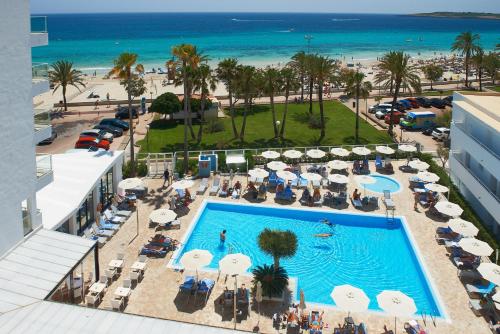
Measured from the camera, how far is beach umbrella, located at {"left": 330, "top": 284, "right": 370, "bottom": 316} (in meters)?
16.9

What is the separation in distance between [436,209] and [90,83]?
7100 cm

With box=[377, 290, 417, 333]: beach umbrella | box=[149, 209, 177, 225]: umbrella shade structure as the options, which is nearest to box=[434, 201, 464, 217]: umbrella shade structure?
box=[377, 290, 417, 333]: beach umbrella

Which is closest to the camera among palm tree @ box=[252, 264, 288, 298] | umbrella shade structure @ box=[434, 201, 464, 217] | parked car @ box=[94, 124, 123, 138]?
palm tree @ box=[252, 264, 288, 298]

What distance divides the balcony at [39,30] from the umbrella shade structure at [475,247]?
1990 cm

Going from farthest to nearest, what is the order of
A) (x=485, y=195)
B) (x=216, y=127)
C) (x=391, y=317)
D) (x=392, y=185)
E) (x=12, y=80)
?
(x=216, y=127), (x=392, y=185), (x=485, y=195), (x=391, y=317), (x=12, y=80)

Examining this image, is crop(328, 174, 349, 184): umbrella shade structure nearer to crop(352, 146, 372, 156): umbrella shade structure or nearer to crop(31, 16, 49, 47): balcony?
crop(352, 146, 372, 156): umbrella shade structure

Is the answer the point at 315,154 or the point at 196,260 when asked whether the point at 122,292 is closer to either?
the point at 196,260

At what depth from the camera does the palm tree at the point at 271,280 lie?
1947cm

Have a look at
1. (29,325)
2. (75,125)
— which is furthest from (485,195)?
(75,125)

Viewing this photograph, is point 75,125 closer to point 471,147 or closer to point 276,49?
point 471,147

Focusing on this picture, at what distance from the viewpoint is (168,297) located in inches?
766

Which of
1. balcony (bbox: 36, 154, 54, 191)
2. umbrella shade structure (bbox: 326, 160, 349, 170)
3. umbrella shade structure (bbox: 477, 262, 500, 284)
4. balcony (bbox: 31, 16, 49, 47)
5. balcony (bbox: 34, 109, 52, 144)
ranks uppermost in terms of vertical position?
balcony (bbox: 31, 16, 49, 47)

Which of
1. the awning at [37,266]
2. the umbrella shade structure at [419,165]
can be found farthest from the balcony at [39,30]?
the umbrella shade structure at [419,165]

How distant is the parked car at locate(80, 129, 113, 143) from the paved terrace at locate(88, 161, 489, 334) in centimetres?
1869
